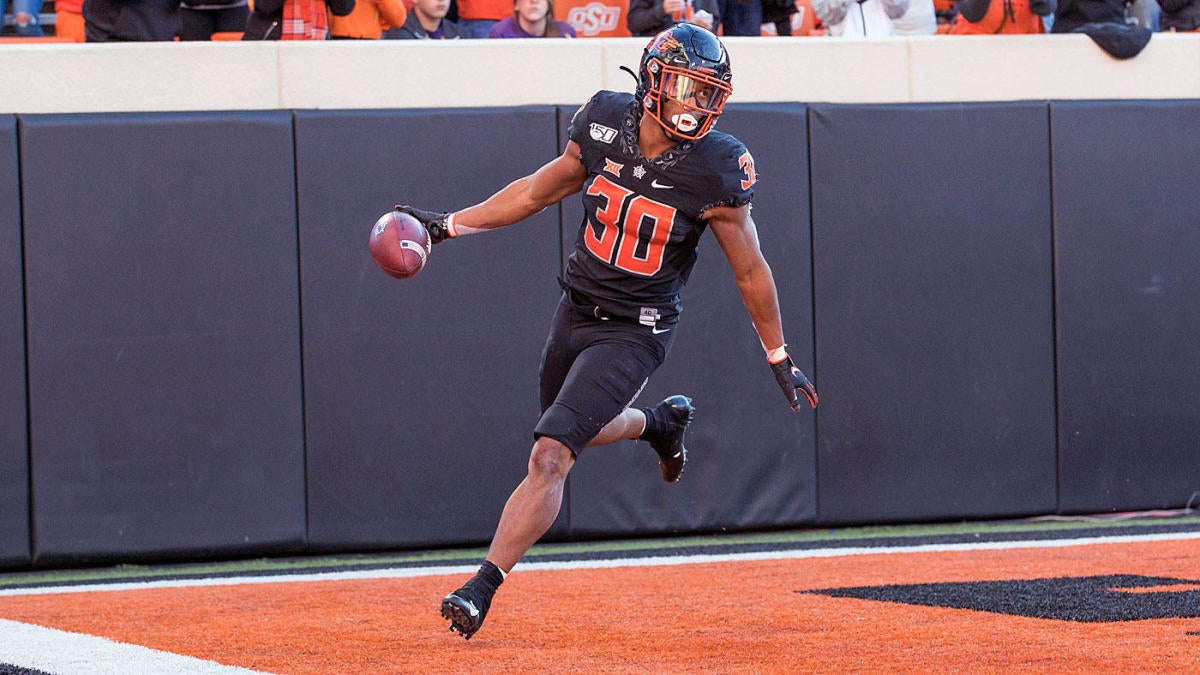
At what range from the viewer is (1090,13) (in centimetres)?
876

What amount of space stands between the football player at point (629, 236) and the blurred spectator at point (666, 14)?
132 inches

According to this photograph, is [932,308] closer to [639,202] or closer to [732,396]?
[732,396]

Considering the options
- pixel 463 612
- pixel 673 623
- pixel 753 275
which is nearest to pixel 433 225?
pixel 753 275

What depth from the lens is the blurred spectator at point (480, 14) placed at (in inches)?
349

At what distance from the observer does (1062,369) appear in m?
8.49

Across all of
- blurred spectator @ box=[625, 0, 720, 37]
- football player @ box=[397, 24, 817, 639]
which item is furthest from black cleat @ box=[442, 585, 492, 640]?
blurred spectator @ box=[625, 0, 720, 37]

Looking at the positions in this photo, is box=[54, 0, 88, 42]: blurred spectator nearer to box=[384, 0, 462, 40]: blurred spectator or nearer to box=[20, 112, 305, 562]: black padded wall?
box=[20, 112, 305, 562]: black padded wall

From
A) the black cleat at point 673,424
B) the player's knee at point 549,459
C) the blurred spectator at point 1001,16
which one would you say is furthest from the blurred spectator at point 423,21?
the player's knee at point 549,459

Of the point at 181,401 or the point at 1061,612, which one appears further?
the point at 181,401

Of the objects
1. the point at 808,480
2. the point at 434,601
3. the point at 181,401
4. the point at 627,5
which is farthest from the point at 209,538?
the point at 627,5

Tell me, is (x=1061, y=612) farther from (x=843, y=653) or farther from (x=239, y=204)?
(x=239, y=204)

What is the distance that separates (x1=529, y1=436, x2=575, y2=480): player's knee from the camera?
15.7ft

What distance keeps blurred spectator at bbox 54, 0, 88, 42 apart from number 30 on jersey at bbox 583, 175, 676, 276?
493cm

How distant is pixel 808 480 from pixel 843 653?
3797mm
